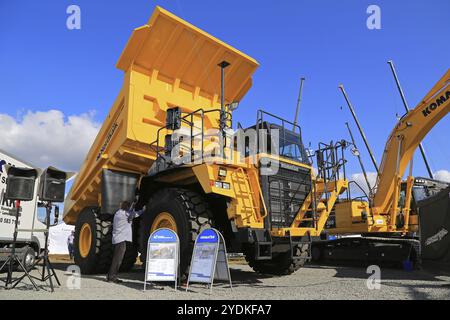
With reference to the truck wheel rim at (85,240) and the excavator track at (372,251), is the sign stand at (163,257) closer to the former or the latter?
the truck wheel rim at (85,240)

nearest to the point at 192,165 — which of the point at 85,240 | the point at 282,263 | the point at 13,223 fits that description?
the point at 282,263

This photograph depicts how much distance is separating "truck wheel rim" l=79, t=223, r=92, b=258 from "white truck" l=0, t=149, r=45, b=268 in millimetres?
1868

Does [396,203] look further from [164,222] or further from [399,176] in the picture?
[164,222]

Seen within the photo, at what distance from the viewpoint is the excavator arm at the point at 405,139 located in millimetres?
10234

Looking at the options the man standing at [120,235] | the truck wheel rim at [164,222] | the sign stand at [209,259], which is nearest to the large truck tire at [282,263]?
the sign stand at [209,259]

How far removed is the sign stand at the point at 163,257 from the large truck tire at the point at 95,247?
268cm

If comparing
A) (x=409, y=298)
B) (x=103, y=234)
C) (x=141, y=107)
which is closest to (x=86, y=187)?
(x=103, y=234)

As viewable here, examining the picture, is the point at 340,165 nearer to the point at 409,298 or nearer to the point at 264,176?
the point at 264,176

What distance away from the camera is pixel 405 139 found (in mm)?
11023

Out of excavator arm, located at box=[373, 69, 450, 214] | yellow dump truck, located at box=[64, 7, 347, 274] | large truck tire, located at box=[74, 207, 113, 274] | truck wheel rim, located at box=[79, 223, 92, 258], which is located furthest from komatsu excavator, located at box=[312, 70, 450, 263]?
truck wheel rim, located at box=[79, 223, 92, 258]

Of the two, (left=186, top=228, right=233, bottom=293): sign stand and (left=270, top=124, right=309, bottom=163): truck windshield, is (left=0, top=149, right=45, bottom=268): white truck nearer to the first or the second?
(left=186, top=228, right=233, bottom=293): sign stand

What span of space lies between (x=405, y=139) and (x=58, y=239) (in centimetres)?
2036

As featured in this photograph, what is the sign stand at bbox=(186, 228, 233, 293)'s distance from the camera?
634 centimetres
